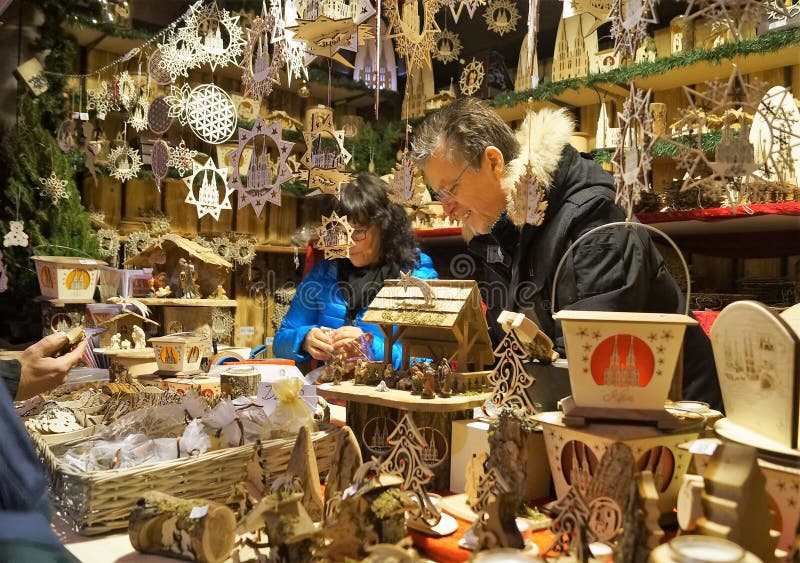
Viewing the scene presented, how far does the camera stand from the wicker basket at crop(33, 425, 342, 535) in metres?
1.09

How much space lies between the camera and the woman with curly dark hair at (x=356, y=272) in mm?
2711

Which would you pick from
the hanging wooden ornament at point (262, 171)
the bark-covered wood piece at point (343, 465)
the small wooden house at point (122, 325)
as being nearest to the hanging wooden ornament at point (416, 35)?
the hanging wooden ornament at point (262, 171)

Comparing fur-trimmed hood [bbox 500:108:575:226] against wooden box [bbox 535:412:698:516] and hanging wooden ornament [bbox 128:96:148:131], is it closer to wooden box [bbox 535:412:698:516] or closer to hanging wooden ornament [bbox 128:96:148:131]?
wooden box [bbox 535:412:698:516]

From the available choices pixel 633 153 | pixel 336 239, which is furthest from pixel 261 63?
pixel 633 153

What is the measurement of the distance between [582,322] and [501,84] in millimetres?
3856

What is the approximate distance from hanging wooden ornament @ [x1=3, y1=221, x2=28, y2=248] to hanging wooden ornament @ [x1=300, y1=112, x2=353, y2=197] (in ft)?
9.22

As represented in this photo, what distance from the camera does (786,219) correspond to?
8.89ft

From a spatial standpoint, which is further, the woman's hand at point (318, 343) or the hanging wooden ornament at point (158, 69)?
the hanging wooden ornament at point (158, 69)

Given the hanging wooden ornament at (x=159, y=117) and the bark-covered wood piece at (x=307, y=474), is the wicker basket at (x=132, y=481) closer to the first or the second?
the bark-covered wood piece at (x=307, y=474)

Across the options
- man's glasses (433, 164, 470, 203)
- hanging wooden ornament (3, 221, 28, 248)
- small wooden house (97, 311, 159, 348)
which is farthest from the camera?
hanging wooden ornament (3, 221, 28, 248)

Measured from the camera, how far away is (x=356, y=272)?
9.46 ft

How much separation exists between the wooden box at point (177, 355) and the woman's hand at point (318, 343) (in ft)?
1.58

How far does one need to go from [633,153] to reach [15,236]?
4196mm

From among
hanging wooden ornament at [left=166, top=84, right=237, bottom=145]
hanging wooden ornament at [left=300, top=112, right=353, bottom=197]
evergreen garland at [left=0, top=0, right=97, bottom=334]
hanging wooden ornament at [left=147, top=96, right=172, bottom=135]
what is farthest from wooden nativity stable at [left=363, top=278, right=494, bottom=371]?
evergreen garland at [left=0, top=0, right=97, bottom=334]
